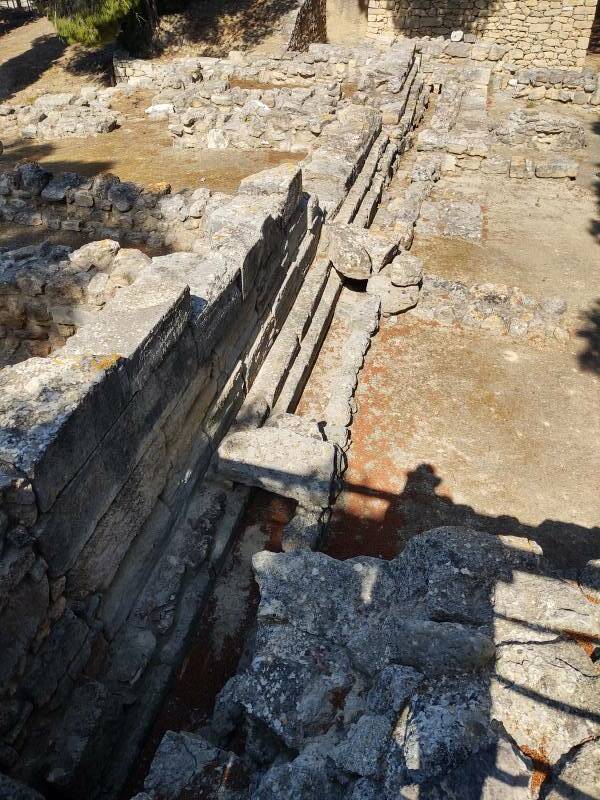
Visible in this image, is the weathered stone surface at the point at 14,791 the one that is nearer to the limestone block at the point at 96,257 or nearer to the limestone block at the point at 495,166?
the limestone block at the point at 96,257

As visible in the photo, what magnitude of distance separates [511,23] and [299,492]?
765 inches

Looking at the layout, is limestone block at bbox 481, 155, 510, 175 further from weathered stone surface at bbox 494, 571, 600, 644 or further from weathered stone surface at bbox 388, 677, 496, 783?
weathered stone surface at bbox 388, 677, 496, 783

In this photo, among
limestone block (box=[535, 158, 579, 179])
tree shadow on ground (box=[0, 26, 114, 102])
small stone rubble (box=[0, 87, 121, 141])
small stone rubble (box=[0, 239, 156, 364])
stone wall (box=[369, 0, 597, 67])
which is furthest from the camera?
tree shadow on ground (box=[0, 26, 114, 102])

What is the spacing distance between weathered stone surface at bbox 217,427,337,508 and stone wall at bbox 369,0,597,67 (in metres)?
18.7

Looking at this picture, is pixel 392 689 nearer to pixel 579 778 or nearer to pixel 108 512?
pixel 579 778

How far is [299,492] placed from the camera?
4773 mm

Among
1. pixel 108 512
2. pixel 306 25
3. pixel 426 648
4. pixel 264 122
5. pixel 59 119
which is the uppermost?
pixel 306 25

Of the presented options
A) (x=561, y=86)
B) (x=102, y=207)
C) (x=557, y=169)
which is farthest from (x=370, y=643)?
(x=561, y=86)

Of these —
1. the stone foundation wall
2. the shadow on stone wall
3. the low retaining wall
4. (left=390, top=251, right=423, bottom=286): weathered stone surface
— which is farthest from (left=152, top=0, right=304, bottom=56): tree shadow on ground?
the shadow on stone wall

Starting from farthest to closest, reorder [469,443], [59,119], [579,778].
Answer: [59,119] < [469,443] < [579,778]

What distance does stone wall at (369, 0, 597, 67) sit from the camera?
685 inches

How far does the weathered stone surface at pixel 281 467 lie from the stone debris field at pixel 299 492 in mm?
21

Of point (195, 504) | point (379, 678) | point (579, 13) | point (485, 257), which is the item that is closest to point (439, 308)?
point (485, 257)

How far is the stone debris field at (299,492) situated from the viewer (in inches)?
111
